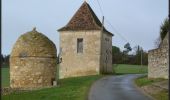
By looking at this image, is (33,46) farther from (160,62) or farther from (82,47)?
(82,47)

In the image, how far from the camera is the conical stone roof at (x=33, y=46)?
118 feet

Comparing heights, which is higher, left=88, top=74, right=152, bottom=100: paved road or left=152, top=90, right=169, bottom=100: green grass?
left=152, top=90, right=169, bottom=100: green grass

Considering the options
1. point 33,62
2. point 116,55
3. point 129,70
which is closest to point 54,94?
point 33,62

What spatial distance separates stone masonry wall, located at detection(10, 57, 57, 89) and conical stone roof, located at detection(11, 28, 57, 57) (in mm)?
388

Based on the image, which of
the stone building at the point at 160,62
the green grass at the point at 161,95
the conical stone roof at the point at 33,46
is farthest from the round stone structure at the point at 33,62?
the green grass at the point at 161,95

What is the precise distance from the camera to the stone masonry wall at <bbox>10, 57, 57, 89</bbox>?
35.4m

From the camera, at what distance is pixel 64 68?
54.2 m

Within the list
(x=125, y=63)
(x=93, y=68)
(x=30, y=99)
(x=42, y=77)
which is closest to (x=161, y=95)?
(x=30, y=99)

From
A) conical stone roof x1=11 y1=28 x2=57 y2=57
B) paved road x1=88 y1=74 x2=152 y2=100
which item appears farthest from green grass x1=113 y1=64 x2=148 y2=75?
paved road x1=88 y1=74 x2=152 y2=100

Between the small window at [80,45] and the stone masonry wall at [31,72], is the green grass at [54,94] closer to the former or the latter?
the stone masonry wall at [31,72]

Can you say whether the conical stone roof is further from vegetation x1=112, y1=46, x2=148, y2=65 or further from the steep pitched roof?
vegetation x1=112, y1=46, x2=148, y2=65

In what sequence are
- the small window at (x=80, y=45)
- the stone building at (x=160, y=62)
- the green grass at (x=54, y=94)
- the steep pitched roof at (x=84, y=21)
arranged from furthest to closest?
the small window at (x=80, y=45) → the steep pitched roof at (x=84, y=21) → the stone building at (x=160, y=62) → the green grass at (x=54, y=94)

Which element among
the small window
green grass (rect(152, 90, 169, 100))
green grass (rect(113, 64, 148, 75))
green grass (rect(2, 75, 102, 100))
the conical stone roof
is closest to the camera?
green grass (rect(152, 90, 169, 100))

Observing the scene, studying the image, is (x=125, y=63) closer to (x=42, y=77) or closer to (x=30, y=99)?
(x=42, y=77)
